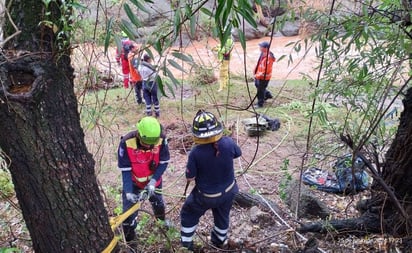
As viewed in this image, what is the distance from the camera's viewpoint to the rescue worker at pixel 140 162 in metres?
3.90

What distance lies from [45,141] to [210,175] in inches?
74.7

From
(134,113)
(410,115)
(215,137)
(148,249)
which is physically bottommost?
(134,113)

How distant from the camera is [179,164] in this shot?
680 cm

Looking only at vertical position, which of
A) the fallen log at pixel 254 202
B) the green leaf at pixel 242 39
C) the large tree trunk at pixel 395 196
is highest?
the green leaf at pixel 242 39

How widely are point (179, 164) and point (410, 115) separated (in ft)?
13.4

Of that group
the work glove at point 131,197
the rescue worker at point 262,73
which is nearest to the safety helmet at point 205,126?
the work glove at point 131,197

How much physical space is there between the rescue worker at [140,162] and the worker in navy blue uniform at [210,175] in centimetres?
39

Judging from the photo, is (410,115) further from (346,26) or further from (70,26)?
(70,26)

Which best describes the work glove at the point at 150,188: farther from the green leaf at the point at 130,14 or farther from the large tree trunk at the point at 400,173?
the green leaf at the point at 130,14

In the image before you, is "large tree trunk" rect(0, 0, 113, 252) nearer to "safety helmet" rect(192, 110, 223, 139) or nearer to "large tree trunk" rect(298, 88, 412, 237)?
"safety helmet" rect(192, 110, 223, 139)

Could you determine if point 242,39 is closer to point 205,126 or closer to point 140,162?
point 205,126

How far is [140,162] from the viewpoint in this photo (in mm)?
4207

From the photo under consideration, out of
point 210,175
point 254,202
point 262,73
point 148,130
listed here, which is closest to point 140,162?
point 148,130

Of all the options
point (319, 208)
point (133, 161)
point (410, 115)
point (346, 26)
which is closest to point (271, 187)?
point (319, 208)
